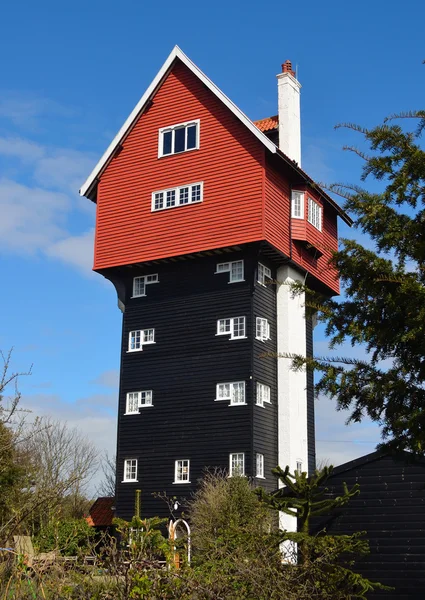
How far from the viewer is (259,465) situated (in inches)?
1425

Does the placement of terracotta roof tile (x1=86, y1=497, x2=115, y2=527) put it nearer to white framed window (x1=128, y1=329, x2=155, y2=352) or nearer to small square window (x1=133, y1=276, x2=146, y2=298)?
white framed window (x1=128, y1=329, x2=155, y2=352)

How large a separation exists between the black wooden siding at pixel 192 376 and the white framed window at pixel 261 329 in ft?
0.99

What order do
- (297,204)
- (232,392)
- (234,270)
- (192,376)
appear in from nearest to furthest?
(232,392) → (192,376) → (234,270) → (297,204)

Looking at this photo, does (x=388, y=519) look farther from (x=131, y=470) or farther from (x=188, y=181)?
(x=188, y=181)

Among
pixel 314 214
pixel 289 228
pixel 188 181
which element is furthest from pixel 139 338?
pixel 314 214

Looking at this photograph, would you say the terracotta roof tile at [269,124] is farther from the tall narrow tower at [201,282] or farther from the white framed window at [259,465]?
the white framed window at [259,465]

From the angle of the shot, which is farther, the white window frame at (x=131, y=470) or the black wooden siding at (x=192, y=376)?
the white window frame at (x=131, y=470)

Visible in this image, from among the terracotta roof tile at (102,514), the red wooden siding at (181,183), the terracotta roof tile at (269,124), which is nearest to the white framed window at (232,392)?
the red wooden siding at (181,183)

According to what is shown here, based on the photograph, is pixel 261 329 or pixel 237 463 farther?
pixel 261 329

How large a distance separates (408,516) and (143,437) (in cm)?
1825

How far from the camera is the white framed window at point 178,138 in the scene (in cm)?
3998

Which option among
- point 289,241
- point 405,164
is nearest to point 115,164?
point 289,241

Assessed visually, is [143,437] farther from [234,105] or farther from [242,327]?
[234,105]

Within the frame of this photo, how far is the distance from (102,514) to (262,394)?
485 inches
